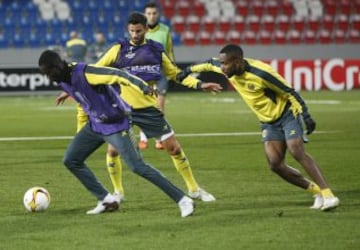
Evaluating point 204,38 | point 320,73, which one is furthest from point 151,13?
point 204,38

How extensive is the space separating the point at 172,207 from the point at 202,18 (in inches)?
1059

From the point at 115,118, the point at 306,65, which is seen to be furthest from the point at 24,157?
the point at 306,65

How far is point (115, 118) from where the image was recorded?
9.44 m

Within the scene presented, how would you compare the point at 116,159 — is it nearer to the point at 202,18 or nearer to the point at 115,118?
the point at 115,118

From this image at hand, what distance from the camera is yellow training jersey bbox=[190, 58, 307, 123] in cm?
977

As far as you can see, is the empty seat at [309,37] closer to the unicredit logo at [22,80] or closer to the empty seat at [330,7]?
the empty seat at [330,7]

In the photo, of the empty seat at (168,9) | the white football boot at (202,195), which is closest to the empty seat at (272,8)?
the empty seat at (168,9)

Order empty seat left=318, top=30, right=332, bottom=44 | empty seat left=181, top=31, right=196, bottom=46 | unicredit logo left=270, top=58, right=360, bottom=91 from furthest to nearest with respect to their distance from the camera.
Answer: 1. empty seat left=318, top=30, right=332, bottom=44
2. empty seat left=181, top=31, right=196, bottom=46
3. unicredit logo left=270, top=58, right=360, bottom=91

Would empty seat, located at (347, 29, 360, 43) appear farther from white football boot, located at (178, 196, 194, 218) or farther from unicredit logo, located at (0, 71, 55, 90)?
white football boot, located at (178, 196, 194, 218)

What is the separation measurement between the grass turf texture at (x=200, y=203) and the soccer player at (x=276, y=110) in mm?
339

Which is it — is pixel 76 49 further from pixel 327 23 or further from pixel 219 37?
pixel 327 23

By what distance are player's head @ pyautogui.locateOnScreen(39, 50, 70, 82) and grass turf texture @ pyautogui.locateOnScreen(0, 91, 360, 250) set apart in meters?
1.42

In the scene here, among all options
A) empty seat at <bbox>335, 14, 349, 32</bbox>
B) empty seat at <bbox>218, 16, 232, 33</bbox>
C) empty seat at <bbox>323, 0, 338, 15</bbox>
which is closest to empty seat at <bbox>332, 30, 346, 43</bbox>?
empty seat at <bbox>335, 14, 349, 32</bbox>

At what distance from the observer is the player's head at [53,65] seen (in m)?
9.09
